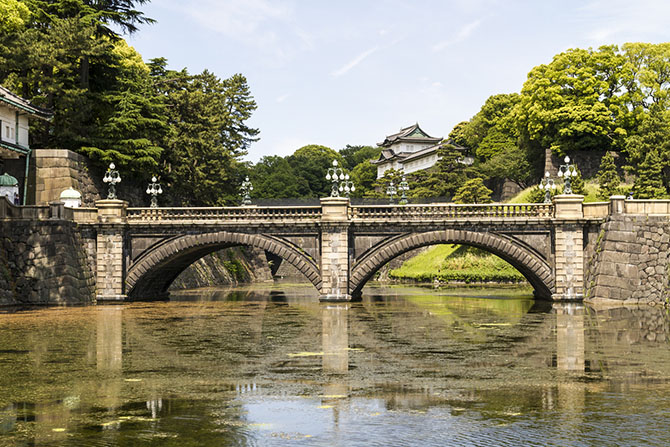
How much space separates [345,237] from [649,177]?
3132 cm

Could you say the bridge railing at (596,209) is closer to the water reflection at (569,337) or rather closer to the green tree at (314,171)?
the water reflection at (569,337)

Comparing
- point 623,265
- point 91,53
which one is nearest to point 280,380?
point 623,265

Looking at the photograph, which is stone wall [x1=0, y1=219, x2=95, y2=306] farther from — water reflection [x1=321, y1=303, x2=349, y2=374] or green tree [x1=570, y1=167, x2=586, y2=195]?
green tree [x1=570, y1=167, x2=586, y2=195]

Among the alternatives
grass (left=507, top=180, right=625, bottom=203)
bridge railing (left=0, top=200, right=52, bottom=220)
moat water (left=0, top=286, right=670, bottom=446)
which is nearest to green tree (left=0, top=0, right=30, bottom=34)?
bridge railing (left=0, top=200, right=52, bottom=220)

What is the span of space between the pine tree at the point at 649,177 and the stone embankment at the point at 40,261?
1730 inches

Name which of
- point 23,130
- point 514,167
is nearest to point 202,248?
point 23,130

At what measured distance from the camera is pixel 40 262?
43.0 meters

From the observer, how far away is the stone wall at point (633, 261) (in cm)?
4088

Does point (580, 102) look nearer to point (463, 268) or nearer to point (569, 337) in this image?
point (463, 268)

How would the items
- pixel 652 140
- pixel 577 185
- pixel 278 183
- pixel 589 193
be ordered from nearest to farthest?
pixel 652 140
pixel 577 185
pixel 589 193
pixel 278 183

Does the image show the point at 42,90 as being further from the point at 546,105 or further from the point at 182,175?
the point at 546,105

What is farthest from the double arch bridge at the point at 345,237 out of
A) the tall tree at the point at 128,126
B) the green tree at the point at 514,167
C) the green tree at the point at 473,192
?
the green tree at the point at 514,167

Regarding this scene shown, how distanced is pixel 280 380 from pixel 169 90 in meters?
58.8

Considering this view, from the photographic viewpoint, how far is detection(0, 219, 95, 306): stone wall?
42469mm
